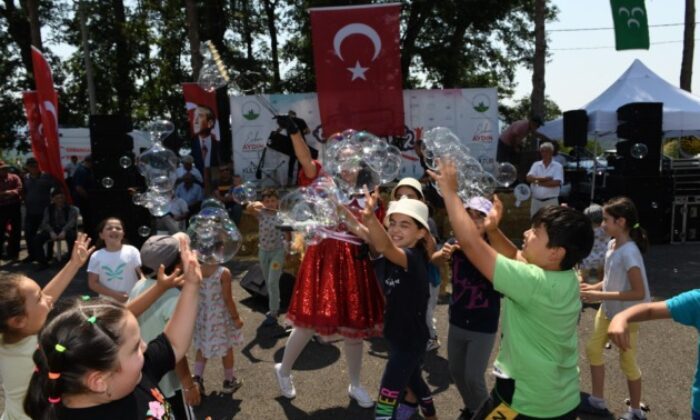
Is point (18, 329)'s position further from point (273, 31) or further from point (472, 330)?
point (273, 31)

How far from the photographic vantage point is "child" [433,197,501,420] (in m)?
3.24

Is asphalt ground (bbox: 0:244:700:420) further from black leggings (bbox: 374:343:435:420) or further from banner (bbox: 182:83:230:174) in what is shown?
banner (bbox: 182:83:230:174)

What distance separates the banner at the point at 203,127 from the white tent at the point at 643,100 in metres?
9.12

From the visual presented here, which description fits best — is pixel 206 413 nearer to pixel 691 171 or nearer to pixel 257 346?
pixel 257 346

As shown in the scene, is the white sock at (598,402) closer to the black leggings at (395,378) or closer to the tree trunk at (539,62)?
the black leggings at (395,378)

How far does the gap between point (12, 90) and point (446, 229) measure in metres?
21.7

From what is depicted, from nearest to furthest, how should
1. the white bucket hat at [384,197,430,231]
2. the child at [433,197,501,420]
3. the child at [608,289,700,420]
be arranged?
the child at [608,289,700,420] → the white bucket hat at [384,197,430,231] → the child at [433,197,501,420]

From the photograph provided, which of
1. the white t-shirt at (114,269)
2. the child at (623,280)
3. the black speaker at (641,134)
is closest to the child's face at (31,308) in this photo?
the white t-shirt at (114,269)

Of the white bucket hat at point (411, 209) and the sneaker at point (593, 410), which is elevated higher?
the white bucket hat at point (411, 209)

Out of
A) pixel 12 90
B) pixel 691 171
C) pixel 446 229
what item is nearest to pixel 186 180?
pixel 446 229

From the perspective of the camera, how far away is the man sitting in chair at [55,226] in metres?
9.74

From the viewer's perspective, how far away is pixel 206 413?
4.06m

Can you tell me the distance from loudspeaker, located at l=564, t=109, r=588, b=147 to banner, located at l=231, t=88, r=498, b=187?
80.4 inches

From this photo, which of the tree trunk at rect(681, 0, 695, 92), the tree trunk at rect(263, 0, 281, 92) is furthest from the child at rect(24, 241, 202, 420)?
the tree trunk at rect(263, 0, 281, 92)
